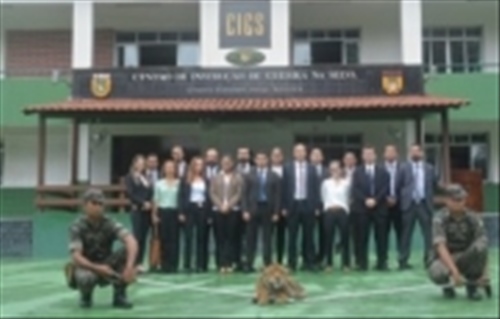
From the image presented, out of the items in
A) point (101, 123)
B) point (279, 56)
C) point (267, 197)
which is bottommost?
point (267, 197)

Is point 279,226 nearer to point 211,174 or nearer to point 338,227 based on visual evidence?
point 338,227

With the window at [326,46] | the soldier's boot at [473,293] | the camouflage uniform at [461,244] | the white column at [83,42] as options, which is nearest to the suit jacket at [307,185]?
the camouflage uniform at [461,244]

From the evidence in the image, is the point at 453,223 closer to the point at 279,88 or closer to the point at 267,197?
the point at 267,197

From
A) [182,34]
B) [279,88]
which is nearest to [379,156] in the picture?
[279,88]

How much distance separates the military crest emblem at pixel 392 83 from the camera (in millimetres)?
18031

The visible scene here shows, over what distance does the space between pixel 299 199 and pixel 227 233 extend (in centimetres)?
98

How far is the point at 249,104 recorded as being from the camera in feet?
56.2

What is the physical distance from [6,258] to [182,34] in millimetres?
7605

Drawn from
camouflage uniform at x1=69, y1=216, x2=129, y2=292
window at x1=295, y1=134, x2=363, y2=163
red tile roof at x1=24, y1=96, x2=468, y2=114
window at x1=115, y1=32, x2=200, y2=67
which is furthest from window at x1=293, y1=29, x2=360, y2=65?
camouflage uniform at x1=69, y1=216, x2=129, y2=292

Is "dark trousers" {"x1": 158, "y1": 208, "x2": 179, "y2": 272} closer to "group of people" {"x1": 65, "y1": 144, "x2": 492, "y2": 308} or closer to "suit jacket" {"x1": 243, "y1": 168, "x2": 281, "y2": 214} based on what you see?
"group of people" {"x1": 65, "y1": 144, "x2": 492, "y2": 308}

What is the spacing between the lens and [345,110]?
55.8ft

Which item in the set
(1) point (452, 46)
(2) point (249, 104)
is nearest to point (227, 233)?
(2) point (249, 104)

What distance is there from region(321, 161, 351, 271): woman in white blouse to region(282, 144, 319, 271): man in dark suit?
129 millimetres

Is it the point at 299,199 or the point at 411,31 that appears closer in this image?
the point at 299,199
